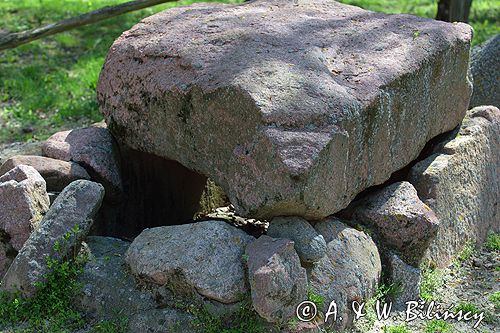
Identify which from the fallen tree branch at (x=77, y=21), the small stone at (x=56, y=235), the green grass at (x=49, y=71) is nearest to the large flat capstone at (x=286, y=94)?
the small stone at (x=56, y=235)

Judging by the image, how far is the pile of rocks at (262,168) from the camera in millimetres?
3969

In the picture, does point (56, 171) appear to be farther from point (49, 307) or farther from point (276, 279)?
point (276, 279)

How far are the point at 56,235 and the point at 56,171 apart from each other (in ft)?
2.07

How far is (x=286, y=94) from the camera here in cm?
412

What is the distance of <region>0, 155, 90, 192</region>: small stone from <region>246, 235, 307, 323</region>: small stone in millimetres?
1294

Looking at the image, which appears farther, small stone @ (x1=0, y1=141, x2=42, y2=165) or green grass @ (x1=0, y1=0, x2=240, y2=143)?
green grass @ (x1=0, y1=0, x2=240, y2=143)

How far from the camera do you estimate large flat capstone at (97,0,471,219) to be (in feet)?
13.2

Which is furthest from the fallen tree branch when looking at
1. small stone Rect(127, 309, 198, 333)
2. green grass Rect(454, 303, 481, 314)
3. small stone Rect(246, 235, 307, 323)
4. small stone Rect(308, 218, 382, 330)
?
green grass Rect(454, 303, 481, 314)

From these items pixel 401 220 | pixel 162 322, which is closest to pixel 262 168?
pixel 162 322

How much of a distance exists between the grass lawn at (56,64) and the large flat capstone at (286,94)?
90.3 inches

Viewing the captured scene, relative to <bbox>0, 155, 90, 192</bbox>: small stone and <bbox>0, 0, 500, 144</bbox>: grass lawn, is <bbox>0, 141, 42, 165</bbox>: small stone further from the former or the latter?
<bbox>0, 155, 90, 192</bbox>: small stone

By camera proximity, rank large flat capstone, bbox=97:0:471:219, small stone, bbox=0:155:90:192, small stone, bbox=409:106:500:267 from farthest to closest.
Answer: small stone, bbox=409:106:500:267 < small stone, bbox=0:155:90:192 < large flat capstone, bbox=97:0:471:219

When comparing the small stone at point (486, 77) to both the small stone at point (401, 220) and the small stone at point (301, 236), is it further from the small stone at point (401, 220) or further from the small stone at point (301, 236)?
the small stone at point (301, 236)

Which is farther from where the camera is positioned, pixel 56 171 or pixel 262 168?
pixel 56 171
